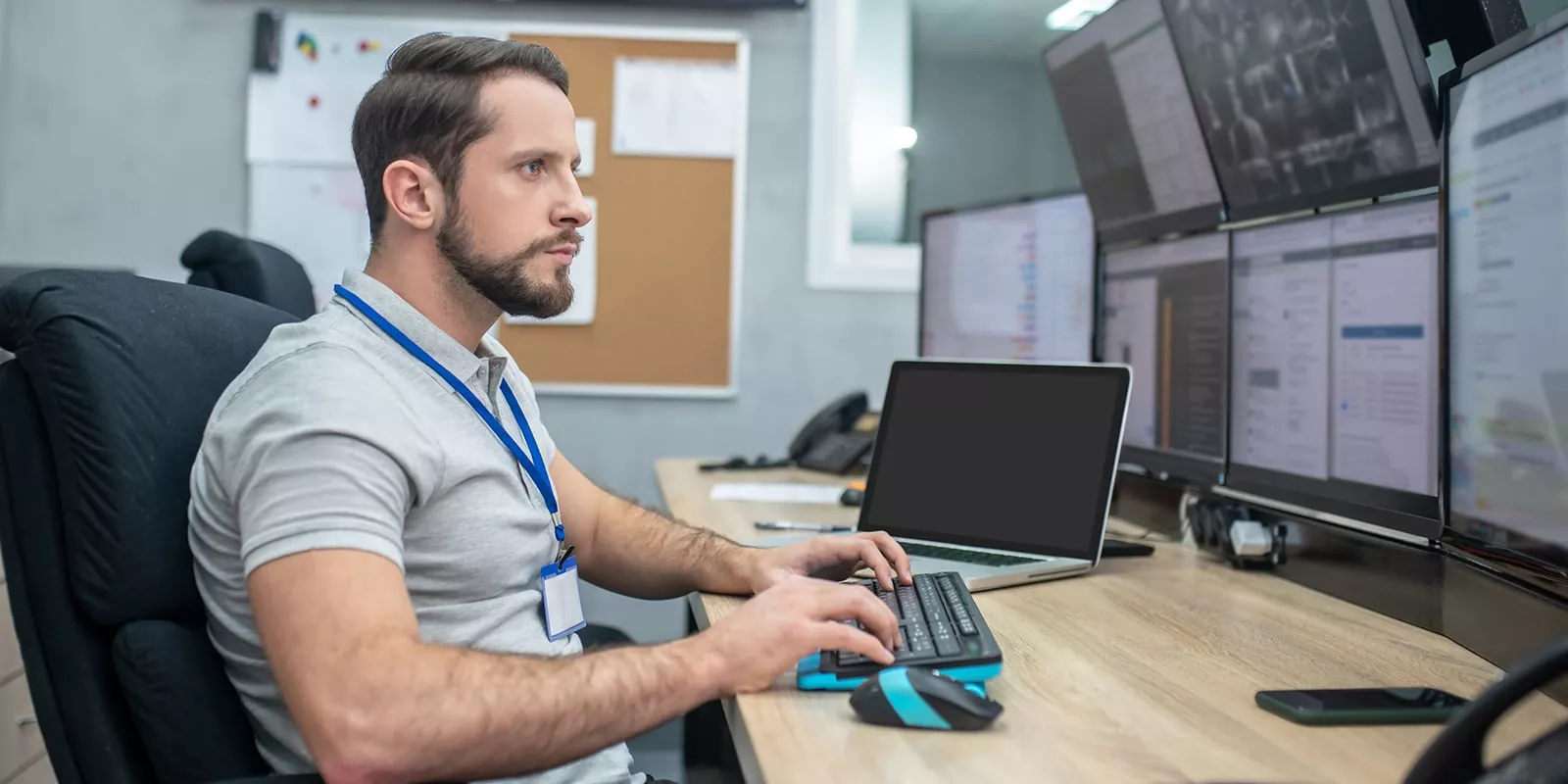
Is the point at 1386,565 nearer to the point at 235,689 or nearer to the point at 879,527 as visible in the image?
the point at 879,527

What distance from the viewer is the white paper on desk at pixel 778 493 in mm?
1948

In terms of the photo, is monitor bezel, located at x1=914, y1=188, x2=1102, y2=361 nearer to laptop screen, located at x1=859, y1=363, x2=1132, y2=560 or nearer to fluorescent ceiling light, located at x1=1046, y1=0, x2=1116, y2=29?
laptop screen, located at x1=859, y1=363, x2=1132, y2=560

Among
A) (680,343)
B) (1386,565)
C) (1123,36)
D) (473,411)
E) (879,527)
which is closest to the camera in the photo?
(473,411)

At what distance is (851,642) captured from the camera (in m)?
0.85

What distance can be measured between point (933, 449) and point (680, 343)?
1446 millimetres

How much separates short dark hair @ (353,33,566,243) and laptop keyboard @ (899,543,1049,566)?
0.69 meters

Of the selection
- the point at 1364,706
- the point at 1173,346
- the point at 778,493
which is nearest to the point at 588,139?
the point at 778,493

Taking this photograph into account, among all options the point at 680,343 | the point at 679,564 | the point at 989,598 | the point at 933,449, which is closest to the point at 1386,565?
the point at 989,598

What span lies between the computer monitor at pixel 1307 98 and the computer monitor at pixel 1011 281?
43 centimetres

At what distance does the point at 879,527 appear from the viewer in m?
1.44

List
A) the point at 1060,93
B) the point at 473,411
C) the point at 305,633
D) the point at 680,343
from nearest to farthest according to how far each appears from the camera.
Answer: the point at 305,633
the point at 473,411
the point at 1060,93
the point at 680,343

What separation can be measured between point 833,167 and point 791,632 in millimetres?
2099

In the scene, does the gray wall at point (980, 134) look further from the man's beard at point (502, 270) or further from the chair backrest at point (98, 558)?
the chair backrest at point (98, 558)

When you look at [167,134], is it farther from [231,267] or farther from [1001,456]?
[1001,456]
